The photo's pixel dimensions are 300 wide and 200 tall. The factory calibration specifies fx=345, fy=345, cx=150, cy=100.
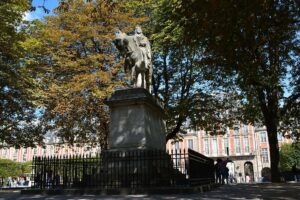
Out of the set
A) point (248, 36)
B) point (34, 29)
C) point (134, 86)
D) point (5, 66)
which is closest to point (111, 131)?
point (134, 86)

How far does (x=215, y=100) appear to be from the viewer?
24.2 m

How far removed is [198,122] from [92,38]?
376 inches

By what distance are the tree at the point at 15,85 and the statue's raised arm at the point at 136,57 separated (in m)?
7.28

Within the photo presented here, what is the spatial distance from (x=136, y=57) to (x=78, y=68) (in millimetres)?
10435

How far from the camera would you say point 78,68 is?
2283cm

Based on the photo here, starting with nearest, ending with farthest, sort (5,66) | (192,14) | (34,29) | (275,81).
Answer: (192,14) → (275,81) → (5,66) → (34,29)

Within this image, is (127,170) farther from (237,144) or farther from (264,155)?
(264,155)

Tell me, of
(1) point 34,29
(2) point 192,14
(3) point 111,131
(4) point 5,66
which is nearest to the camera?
(2) point 192,14

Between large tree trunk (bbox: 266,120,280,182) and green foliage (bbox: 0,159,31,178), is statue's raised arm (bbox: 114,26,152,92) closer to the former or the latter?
large tree trunk (bbox: 266,120,280,182)

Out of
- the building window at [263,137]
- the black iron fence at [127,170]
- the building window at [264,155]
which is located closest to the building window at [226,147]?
the building window at [264,155]

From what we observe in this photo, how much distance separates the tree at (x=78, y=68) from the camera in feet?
72.7

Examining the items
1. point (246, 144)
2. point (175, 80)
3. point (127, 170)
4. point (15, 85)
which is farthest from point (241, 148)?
point (127, 170)

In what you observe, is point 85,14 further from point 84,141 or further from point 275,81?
point 275,81

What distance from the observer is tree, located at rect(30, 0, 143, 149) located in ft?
72.7
